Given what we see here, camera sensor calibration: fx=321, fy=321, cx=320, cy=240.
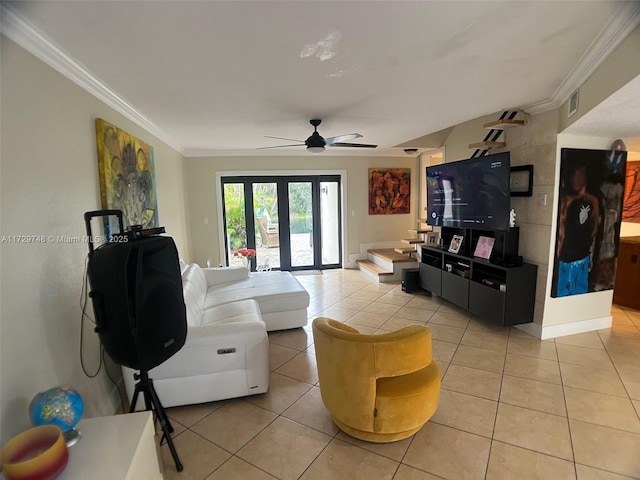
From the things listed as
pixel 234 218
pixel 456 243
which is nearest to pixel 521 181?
pixel 456 243

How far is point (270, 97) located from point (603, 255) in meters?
3.80

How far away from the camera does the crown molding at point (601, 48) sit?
173 cm

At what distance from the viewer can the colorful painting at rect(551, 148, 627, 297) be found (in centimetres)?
315

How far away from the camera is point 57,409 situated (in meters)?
1.35

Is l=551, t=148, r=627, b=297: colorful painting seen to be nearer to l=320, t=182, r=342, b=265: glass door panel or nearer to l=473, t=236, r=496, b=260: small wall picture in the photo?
l=473, t=236, r=496, b=260: small wall picture

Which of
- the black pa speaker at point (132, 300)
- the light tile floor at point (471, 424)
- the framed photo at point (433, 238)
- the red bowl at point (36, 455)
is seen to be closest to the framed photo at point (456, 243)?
the framed photo at point (433, 238)

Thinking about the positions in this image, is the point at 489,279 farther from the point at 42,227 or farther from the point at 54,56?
the point at 54,56

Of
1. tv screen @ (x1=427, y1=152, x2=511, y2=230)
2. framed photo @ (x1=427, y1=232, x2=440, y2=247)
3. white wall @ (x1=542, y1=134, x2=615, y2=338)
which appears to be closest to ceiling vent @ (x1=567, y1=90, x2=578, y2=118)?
white wall @ (x1=542, y1=134, x2=615, y2=338)

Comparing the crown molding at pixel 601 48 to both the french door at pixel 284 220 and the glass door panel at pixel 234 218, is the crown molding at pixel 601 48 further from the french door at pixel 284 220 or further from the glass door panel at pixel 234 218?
the glass door panel at pixel 234 218

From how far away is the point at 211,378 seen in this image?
2316mm

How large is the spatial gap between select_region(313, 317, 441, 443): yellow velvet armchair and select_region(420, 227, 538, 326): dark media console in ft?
5.81

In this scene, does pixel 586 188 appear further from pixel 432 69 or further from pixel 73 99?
pixel 73 99

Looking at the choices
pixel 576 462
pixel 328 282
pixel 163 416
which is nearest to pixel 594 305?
pixel 576 462

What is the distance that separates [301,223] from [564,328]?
A: 452cm
